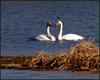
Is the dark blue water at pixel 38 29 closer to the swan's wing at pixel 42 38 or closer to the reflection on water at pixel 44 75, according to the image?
the reflection on water at pixel 44 75

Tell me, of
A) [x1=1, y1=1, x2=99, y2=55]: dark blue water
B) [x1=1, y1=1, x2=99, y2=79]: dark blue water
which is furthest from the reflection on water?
[x1=1, y1=1, x2=99, y2=55]: dark blue water

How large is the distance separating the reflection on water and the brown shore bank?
45 centimetres

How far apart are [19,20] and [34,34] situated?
18.3 ft

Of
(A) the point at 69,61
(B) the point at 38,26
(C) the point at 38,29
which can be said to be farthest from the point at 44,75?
(B) the point at 38,26

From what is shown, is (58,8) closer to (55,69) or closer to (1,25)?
(1,25)

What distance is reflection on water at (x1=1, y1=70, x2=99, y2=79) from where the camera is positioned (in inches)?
535

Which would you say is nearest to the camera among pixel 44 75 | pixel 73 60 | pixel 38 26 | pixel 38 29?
pixel 44 75

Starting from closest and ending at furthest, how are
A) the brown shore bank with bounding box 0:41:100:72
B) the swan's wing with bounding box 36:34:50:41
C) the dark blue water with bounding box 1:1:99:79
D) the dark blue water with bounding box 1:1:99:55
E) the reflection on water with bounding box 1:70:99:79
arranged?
the reflection on water with bounding box 1:70:99:79 < the dark blue water with bounding box 1:1:99:79 < the brown shore bank with bounding box 0:41:100:72 < the dark blue water with bounding box 1:1:99:55 < the swan's wing with bounding box 36:34:50:41

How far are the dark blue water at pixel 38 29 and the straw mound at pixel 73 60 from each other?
47 centimetres

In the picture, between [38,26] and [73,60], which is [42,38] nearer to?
[38,26]

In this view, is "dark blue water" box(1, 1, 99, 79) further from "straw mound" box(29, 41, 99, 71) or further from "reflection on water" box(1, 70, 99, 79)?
"straw mound" box(29, 41, 99, 71)

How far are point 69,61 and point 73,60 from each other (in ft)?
0.28

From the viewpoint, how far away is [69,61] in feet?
49.0

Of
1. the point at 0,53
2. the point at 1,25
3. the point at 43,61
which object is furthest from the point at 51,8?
the point at 43,61
